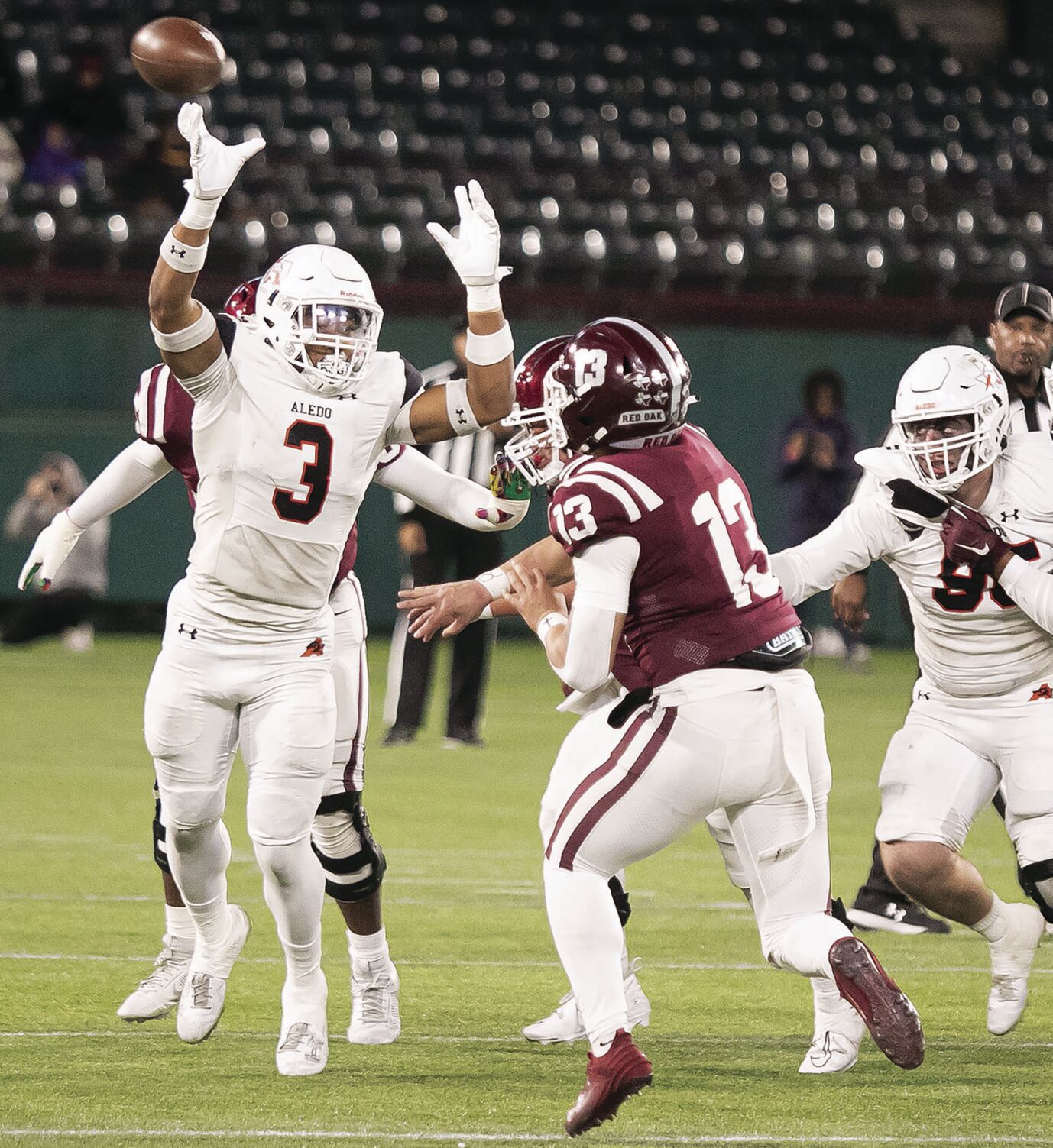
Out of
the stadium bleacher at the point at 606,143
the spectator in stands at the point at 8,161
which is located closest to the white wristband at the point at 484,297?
the stadium bleacher at the point at 606,143

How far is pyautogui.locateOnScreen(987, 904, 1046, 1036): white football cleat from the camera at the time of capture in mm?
4661

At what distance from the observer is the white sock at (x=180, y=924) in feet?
15.9

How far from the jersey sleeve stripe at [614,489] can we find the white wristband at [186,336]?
36.9 inches

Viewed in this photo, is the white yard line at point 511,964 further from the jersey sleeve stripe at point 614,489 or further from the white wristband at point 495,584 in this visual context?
the jersey sleeve stripe at point 614,489

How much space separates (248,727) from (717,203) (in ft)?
42.3

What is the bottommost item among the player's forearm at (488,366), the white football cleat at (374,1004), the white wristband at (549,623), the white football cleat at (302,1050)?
the white football cleat at (374,1004)

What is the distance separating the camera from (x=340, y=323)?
4.30 metres

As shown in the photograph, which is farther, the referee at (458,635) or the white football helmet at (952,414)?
the referee at (458,635)

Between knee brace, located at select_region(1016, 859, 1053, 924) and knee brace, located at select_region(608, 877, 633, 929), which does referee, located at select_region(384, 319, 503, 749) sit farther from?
knee brace, located at select_region(1016, 859, 1053, 924)

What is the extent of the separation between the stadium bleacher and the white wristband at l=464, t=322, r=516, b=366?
10.5 meters

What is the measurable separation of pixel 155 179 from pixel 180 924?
433 inches

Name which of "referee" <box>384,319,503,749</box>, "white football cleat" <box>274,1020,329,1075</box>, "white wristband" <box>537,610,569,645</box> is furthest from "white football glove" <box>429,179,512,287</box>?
"referee" <box>384,319,503,749</box>

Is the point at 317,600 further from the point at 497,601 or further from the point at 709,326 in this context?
the point at 709,326

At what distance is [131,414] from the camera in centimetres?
1523
